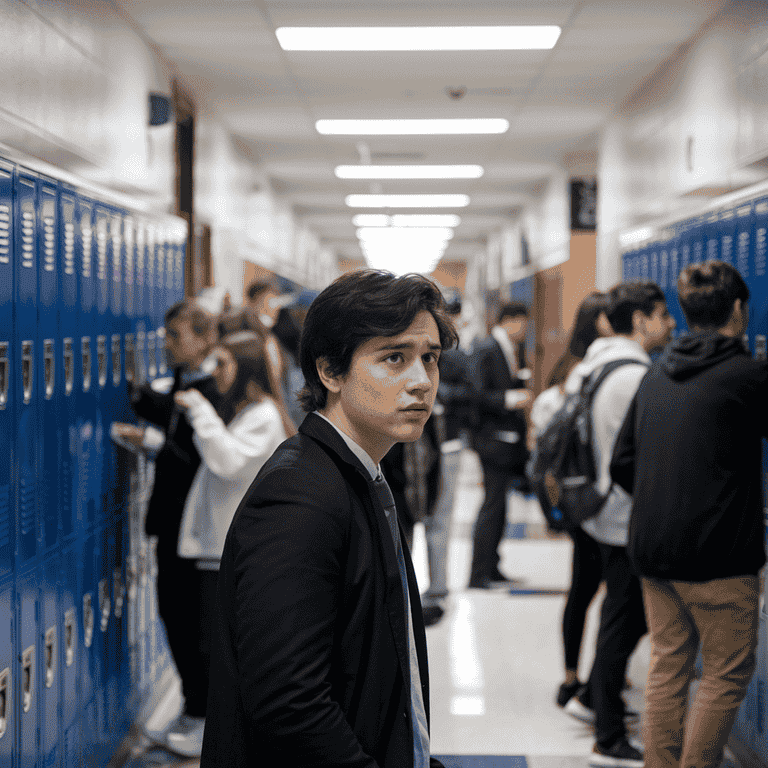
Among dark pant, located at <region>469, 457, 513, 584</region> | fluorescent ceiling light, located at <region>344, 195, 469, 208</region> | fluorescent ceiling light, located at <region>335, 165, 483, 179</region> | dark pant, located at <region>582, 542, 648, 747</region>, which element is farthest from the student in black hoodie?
fluorescent ceiling light, located at <region>344, 195, 469, 208</region>

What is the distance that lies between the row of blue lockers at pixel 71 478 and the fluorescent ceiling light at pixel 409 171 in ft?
16.3

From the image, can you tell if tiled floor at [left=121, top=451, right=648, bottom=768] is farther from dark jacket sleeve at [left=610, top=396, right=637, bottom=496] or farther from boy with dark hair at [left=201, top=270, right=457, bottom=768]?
boy with dark hair at [left=201, top=270, right=457, bottom=768]

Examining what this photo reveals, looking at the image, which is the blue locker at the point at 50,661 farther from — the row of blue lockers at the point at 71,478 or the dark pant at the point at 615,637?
the dark pant at the point at 615,637

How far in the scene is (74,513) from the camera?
276cm

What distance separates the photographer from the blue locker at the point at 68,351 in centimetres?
264

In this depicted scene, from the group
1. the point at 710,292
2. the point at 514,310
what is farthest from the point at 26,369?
the point at 514,310

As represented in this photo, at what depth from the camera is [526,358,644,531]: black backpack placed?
323 centimetres

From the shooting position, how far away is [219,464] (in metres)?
3.01

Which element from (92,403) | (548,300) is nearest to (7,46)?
(92,403)

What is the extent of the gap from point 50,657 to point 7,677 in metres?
0.33

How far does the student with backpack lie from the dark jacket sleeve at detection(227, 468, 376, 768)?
7.26 feet

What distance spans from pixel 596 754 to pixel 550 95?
4.06 meters

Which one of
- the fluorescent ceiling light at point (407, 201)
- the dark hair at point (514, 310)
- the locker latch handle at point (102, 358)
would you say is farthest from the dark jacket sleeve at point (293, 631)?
the fluorescent ceiling light at point (407, 201)

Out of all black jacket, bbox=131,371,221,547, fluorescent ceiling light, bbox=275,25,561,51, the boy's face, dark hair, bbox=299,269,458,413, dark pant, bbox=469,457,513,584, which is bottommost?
dark pant, bbox=469,457,513,584
